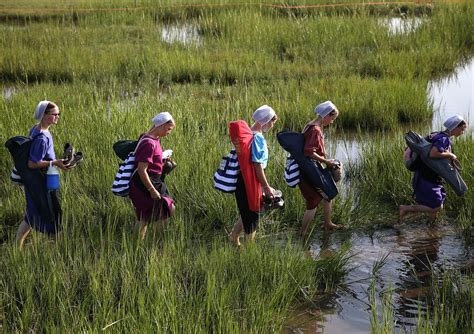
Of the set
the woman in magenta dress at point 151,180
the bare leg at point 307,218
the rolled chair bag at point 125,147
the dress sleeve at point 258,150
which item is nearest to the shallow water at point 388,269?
the bare leg at point 307,218

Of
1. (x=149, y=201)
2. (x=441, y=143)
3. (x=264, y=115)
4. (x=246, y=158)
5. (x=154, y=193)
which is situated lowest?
(x=149, y=201)

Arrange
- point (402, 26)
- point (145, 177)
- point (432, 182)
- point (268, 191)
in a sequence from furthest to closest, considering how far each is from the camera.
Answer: point (402, 26) → point (432, 182) → point (268, 191) → point (145, 177)

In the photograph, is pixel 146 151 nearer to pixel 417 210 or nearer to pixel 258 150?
pixel 258 150

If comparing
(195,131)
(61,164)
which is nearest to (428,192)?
(195,131)

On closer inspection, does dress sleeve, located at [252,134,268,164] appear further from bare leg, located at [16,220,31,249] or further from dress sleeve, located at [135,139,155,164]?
bare leg, located at [16,220,31,249]

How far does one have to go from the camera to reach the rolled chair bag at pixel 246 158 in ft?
19.3

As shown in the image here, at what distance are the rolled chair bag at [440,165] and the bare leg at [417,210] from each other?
34 cm

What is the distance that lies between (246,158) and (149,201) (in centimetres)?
83

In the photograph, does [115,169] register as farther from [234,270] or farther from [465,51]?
[465,51]

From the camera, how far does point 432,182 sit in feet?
22.3

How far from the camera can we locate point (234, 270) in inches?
207

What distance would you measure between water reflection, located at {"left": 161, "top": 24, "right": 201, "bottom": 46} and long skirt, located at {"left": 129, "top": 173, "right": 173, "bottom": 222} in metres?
8.19

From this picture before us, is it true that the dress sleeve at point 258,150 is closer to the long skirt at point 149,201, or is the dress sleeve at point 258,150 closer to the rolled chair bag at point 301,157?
the rolled chair bag at point 301,157

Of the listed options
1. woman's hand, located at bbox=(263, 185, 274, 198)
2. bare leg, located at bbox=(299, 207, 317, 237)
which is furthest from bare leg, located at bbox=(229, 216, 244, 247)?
bare leg, located at bbox=(299, 207, 317, 237)
